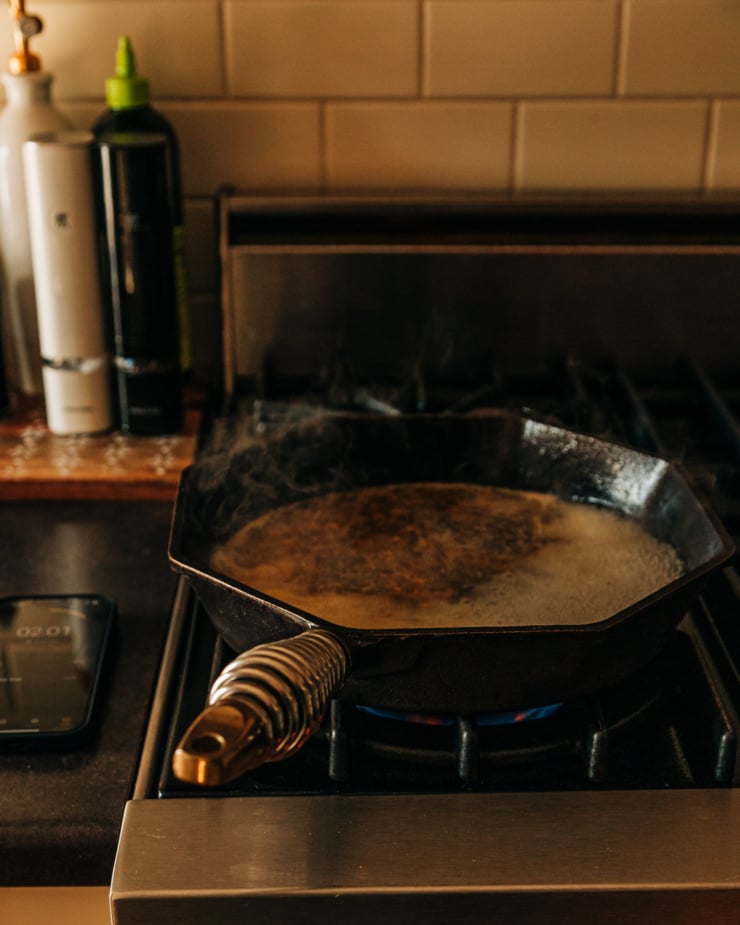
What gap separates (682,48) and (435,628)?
73 cm

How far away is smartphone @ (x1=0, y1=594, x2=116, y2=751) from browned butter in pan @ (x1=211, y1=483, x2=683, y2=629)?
0.31ft

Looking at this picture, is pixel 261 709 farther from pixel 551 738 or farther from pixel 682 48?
pixel 682 48

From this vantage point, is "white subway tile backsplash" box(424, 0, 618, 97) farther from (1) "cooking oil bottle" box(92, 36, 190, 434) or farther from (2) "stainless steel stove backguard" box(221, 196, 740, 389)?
(1) "cooking oil bottle" box(92, 36, 190, 434)

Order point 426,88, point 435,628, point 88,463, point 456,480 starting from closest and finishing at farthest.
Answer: point 435,628 → point 456,480 → point 88,463 → point 426,88

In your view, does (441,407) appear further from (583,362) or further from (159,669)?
(159,669)

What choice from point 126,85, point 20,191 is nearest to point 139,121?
point 126,85

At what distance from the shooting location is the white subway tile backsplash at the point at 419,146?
104 cm

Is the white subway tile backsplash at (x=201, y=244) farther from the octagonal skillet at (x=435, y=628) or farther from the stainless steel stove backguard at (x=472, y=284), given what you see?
the octagonal skillet at (x=435, y=628)

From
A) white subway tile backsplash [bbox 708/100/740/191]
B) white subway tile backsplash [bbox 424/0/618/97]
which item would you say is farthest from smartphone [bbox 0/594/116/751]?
white subway tile backsplash [bbox 708/100/740/191]

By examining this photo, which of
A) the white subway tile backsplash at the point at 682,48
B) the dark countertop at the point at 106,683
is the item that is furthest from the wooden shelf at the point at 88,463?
the white subway tile backsplash at the point at 682,48

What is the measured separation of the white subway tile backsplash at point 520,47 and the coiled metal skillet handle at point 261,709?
710mm

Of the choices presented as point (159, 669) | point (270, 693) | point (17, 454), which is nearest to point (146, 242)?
point (17, 454)

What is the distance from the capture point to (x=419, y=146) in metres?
1.05

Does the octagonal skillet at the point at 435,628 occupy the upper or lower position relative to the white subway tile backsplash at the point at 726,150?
lower
